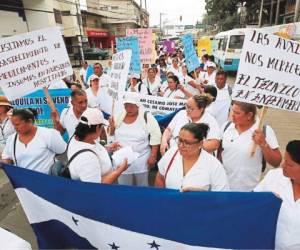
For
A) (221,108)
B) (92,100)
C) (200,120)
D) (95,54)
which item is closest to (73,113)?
(92,100)

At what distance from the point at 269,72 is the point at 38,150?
2263mm

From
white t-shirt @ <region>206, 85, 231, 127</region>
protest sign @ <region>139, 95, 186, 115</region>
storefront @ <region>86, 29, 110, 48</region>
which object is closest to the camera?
protest sign @ <region>139, 95, 186, 115</region>

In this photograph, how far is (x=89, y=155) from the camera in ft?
7.24

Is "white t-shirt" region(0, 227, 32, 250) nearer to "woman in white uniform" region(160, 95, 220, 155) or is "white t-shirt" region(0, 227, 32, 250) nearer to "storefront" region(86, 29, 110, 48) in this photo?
"woman in white uniform" region(160, 95, 220, 155)

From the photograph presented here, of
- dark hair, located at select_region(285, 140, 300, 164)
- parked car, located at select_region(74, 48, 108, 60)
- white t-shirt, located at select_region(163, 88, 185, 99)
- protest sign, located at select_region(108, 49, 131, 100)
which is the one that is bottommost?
parked car, located at select_region(74, 48, 108, 60)

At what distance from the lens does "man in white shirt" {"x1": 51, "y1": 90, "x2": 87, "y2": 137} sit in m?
3.70

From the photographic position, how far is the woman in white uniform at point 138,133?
3.31m

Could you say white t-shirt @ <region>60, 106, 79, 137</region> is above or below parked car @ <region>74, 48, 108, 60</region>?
above

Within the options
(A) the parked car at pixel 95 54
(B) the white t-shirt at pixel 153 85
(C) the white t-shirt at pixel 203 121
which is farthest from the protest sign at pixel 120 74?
(A) the parked car at pixel 95 54

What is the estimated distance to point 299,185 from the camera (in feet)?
6.15

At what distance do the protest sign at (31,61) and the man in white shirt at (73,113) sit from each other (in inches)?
12.8

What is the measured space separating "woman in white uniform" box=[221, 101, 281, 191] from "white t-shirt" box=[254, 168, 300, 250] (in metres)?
0.59

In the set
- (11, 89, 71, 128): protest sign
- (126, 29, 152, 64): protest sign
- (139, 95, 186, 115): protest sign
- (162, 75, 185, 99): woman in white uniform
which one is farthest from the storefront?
(139, 95, 186, 115): protest sign

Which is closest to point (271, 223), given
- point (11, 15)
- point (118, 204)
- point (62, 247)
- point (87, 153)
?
point (118, 204)
